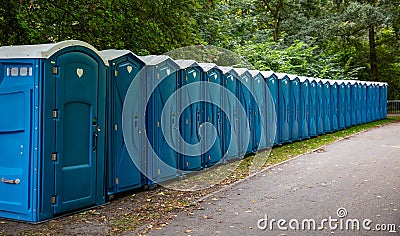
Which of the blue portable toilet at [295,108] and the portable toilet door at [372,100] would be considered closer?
the blue portable toilet at [295,108]

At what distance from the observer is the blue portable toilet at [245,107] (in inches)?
425

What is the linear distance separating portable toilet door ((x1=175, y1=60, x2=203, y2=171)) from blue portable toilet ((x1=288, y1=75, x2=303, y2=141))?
210 inches

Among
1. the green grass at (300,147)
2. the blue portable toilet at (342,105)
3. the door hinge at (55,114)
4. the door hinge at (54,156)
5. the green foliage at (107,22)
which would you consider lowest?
the green grass at (300,147)

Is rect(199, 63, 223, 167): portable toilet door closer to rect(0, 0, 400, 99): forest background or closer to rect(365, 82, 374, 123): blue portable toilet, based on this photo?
rect(0, 0, 400, 99): forest background

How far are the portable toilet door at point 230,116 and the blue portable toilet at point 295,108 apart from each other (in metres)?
3.54

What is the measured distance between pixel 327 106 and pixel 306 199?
10311mm

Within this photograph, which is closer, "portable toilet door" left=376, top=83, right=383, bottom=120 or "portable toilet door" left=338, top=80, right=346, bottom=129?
"portable toilet door" left=338, top=80, right=346, bottom=129

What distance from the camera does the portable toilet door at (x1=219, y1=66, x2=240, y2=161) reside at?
10031mm

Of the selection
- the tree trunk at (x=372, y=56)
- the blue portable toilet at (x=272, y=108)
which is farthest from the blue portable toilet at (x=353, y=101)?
the tree trunk at (x=372, y=56)

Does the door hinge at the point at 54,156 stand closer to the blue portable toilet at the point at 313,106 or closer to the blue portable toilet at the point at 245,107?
the blue portable toilet at the point at 245,107

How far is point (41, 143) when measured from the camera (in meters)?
5.42

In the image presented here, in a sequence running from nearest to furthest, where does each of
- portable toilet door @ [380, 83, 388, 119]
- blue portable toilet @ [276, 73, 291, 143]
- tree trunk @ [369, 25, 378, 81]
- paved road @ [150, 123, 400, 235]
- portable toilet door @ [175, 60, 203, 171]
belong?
paved road @ [150, 123, 400, 235]
portable toilet door @ [175, 60, 203, 171]
blue portable toilet @ [276, 73, 291, 143]
portable toilet door @ [380, 83, 388, 119]
tree trunk @ [369, 25, 378, 81]

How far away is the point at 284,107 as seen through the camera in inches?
520

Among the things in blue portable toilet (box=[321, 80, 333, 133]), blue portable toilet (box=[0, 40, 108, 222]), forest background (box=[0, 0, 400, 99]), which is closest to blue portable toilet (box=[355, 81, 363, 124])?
forest background (box=[0, 0, 400, 99])
